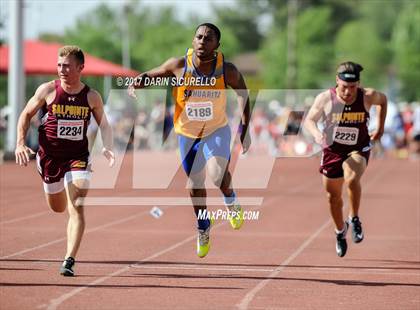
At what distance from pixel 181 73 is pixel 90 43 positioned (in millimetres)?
76285

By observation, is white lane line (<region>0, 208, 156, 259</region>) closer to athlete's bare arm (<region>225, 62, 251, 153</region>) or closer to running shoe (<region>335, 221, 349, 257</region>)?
athlete's bare arm (<region>225, 62, 251, 153</region>)

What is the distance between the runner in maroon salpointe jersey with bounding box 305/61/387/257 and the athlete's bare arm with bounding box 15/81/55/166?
2872mm

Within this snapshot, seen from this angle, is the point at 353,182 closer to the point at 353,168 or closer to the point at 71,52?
the point at 353,168

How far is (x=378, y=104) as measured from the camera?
451 inches

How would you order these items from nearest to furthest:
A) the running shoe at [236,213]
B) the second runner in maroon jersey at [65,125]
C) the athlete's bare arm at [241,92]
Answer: the second runner in maroon jersey at [65,125] → the athlete's bare arm at [241,92] → the running shoe at [236,213]

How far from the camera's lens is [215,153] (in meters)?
10.6

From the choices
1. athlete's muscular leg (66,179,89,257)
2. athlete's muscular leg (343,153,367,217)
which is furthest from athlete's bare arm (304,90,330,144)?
athlete's muscular leg (66,179,89,257)

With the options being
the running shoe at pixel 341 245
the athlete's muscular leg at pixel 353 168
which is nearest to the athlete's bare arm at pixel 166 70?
the athlete's muscular leg at pixel 353 168

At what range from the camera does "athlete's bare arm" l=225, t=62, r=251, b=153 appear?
1030 centimetres

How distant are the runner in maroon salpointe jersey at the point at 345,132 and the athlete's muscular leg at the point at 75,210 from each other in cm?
262

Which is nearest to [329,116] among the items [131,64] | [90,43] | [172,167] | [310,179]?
[310,179]

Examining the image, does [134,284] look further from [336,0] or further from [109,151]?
[336,0]

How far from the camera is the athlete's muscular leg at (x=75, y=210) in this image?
9.68 metres

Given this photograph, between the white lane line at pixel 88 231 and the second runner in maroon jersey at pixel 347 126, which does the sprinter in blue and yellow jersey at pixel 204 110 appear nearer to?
the second runner in maroon jersey at pixel 347 126
